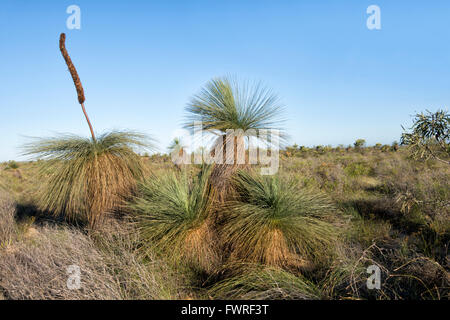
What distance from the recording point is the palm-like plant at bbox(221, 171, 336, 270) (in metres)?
3.56

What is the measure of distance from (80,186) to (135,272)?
1782 mm

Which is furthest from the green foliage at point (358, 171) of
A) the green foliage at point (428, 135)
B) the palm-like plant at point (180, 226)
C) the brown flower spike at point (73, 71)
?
the brown flower spike at point (73, 71)

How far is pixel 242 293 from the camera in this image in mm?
2973

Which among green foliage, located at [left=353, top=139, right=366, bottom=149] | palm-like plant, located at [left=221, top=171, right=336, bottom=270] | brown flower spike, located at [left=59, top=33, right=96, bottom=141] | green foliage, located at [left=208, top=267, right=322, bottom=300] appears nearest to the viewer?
green foliage, located at [left=208, top=267, right=322, bottom=300]

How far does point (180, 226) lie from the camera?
3.70m

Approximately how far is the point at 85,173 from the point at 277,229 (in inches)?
123

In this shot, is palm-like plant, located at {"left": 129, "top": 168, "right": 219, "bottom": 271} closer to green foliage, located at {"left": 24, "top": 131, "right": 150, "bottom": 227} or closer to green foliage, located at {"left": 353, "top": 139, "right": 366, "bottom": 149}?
green foliage, located at {"left": 24, "top": 131, "right": 150, "bottom": 227}

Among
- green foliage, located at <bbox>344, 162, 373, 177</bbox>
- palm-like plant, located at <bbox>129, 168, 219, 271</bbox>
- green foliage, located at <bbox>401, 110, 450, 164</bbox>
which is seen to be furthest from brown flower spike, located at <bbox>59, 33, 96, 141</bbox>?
green foliage, located at <bbox>344, 162, 373, 177</bbox>

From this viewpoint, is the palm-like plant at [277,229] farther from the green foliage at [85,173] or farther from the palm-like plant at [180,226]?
the green foliage at [85,173]

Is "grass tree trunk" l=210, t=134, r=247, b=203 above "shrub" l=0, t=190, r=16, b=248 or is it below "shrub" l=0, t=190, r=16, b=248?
above
